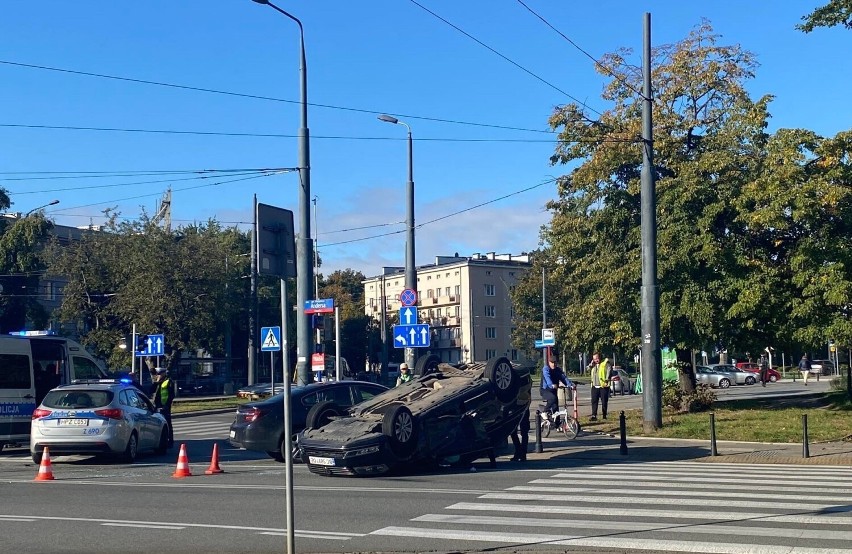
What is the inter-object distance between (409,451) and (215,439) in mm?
11838

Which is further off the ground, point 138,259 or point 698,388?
point 138,259

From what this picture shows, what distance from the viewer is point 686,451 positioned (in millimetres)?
19828

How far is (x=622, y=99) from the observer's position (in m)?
33.1

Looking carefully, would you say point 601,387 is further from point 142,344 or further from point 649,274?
point 142,344

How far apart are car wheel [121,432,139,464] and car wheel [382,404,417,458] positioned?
6363 millimetres

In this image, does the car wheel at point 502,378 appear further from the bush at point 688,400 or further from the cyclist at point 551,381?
the bush at point 688,400

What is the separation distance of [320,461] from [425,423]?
174cm

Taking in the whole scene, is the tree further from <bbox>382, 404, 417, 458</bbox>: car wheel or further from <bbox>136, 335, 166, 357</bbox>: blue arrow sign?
<bbox>136, 335, 166, 357</bbox>: blue arrow sign

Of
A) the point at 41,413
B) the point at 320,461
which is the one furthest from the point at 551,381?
the point at 41,413

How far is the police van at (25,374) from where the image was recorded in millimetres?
21312

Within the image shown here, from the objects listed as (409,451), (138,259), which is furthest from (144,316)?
(409,451)

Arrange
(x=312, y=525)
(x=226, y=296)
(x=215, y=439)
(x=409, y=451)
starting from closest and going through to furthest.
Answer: (x=312, y=525) < (x=409, y=451) < (x=215, y=439) < (x=226, y=296)

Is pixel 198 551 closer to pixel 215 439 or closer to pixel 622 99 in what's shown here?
pixel 215 439

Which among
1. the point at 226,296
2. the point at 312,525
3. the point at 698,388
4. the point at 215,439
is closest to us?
the point at 312,525
